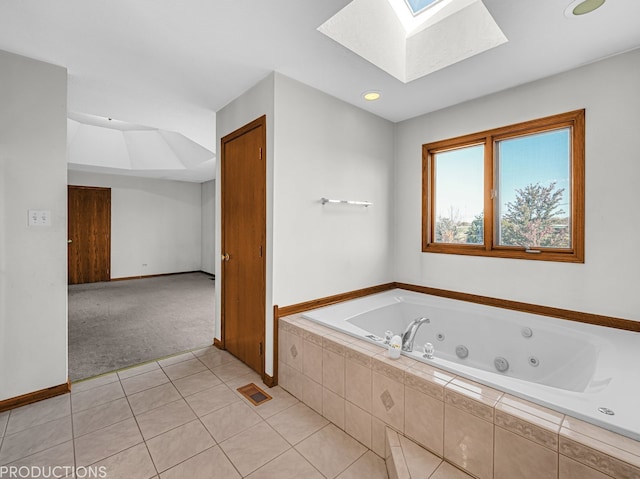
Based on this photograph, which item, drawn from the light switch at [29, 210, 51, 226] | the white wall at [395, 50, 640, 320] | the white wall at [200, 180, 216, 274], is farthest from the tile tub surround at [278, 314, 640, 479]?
the white wall at [200, 180, 216, 274]

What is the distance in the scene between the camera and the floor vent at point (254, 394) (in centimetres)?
205

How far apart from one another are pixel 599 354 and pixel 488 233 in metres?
1.14

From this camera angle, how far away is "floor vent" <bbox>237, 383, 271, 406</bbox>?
2.05m

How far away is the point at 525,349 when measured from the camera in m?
2.13

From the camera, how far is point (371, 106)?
9.05 ft

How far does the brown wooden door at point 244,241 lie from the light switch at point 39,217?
124 centimetres

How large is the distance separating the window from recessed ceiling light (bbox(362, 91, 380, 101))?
0.75m

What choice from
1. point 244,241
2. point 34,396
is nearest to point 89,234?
point 34,396

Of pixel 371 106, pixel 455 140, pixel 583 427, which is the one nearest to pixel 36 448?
pixel 583 427

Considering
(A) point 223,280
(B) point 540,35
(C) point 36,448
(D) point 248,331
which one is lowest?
(C) point 36,448

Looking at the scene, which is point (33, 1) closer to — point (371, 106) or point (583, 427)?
point (371, 106)

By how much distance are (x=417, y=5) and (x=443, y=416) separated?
258cm

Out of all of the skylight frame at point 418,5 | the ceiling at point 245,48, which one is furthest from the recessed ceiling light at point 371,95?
the skylight frame at point 418,5

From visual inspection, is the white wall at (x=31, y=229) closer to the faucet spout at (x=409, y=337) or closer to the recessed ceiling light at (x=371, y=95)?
the recessed ceiling light at (x=371, y=95)
